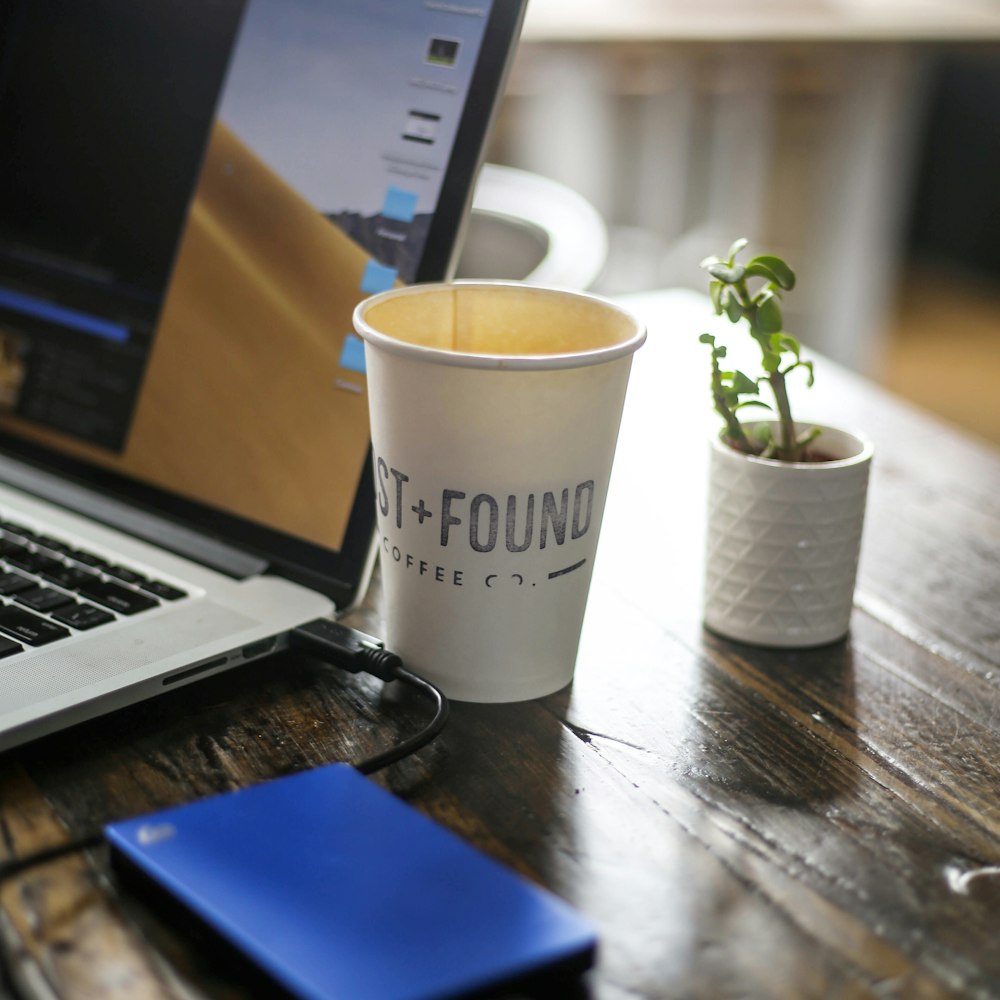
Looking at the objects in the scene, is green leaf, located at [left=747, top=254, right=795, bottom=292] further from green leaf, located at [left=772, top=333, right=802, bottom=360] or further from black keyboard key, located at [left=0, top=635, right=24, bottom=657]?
black keyboard key, located at [left=0, top=635, right=24, bottom=657]

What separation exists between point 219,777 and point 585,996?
7.1 inches

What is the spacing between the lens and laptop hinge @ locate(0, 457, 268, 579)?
0.62m

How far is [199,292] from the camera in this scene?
669mm

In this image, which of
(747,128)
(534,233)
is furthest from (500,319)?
(747,128)

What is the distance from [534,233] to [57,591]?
2.60 ft

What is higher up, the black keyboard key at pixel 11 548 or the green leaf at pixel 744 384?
the green leaf at pixel 744 384

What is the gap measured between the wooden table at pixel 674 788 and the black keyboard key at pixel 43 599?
73 millimetres

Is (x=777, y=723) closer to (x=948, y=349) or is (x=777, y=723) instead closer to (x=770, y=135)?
(x=770, y=135)

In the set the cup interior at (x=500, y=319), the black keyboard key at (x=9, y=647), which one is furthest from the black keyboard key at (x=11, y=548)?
the cup interior at (x=500, y=319)

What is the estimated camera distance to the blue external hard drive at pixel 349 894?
1.08ft

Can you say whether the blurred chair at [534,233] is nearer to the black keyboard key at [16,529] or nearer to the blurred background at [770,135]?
the black keyboard key at [16,529]

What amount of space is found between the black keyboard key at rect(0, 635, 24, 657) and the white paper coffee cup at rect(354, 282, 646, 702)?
6.3 inches

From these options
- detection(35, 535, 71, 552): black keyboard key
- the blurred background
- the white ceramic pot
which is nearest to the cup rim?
the white ceramic pot

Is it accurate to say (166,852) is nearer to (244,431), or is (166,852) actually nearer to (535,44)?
(244,431)
